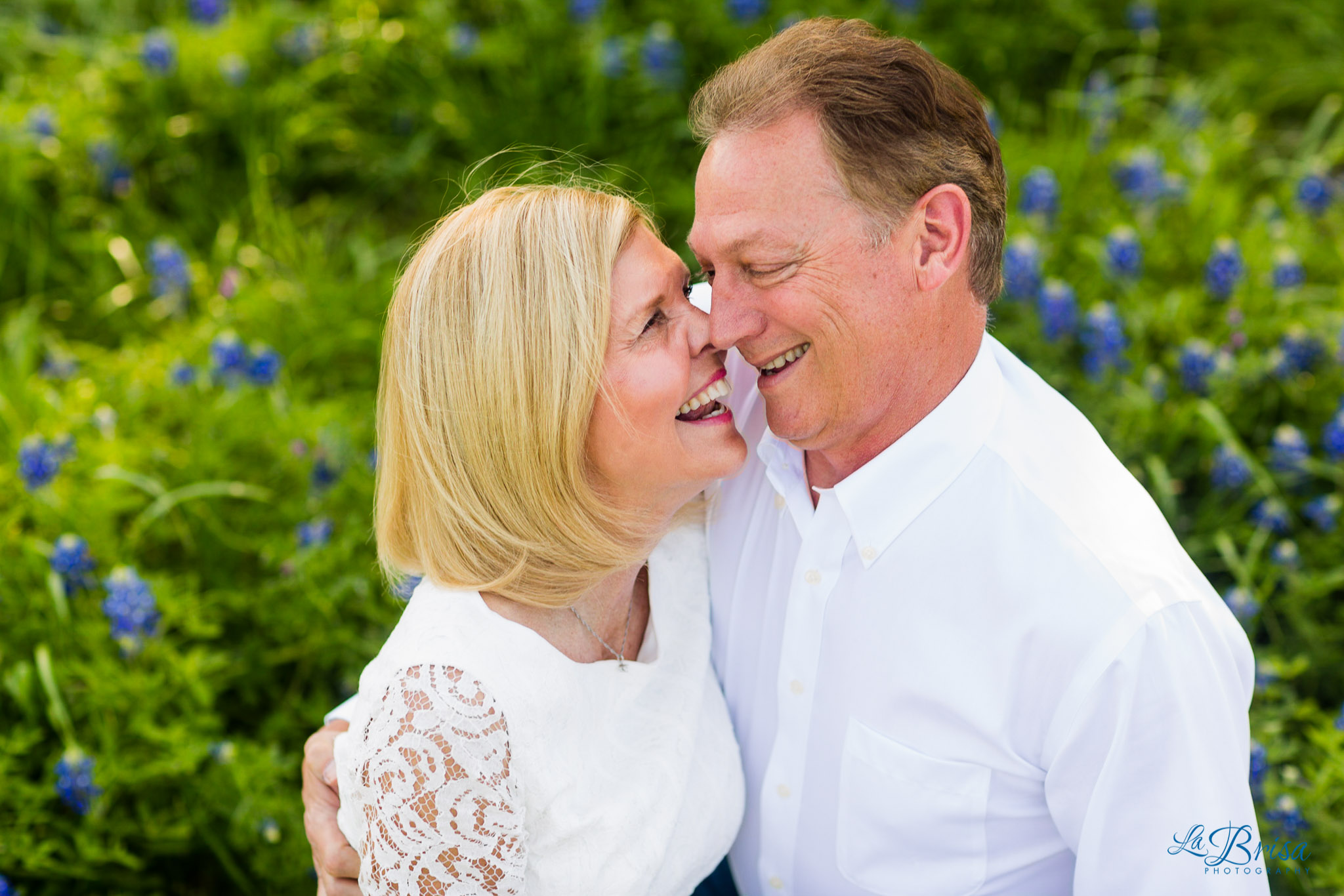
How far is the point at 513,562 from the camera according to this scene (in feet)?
6.38

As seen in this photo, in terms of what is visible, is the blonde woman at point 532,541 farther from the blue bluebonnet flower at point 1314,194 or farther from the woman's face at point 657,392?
the blue bluebonnet flower at point 1314,194

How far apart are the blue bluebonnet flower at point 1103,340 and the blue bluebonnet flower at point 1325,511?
59cm

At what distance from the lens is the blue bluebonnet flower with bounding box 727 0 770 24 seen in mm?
3877

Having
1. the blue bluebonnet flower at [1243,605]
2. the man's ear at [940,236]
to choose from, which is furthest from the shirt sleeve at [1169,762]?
the blue bluebonnet flower at [1243,605]

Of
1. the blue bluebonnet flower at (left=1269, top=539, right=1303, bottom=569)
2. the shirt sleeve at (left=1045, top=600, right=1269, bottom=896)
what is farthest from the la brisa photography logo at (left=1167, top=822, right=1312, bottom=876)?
the blue bluebonnet flower at (left=1269, top=539, right=1303, bottom=569)

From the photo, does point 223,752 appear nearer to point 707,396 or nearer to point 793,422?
point 707,396

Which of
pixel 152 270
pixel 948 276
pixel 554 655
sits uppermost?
pixel 948 276

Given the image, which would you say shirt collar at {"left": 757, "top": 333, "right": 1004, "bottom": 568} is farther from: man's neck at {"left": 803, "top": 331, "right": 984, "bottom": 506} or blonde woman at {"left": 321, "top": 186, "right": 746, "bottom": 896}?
blonde woman at {"left": 321, "top": 186, "right": 746, "bottom": 896}

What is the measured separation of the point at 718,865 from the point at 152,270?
2756 millimetres

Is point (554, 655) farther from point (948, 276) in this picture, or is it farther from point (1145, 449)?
point (1145, 449)

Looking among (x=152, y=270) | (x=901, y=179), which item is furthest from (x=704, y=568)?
(x=152, y=270)

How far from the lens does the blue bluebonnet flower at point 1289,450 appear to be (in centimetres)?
286

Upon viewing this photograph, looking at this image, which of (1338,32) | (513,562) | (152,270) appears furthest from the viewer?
(1338,32)

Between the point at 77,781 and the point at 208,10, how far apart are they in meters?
2.94
